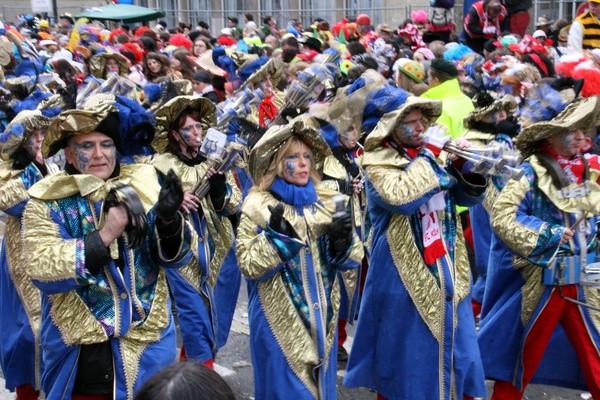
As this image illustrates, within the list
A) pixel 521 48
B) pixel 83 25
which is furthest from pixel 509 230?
pixel 83 25

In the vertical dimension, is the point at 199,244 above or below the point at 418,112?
below

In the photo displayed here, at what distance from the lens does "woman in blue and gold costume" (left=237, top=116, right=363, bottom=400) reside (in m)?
4.23

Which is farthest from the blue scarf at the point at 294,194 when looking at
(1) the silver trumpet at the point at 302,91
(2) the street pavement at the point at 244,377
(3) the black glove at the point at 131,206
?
(2) the street pavement at the point at 244,377

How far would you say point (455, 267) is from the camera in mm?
4738

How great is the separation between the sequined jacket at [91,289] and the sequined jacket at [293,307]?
1.76 ft

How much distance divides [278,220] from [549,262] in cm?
155

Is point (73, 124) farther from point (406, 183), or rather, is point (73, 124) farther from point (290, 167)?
point (406, 183)

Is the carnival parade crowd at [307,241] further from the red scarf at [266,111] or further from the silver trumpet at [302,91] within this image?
the red scarf at [266,111]

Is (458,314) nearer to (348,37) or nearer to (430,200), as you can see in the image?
(430,200)

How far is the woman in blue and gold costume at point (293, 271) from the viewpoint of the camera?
4.23 meters

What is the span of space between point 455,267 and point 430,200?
414 mm

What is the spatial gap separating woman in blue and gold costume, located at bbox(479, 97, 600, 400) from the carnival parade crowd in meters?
0.01

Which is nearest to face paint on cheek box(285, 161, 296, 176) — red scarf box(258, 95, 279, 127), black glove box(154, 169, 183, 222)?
black glove box(154, 169, 183, 222)

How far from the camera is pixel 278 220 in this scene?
404 centimetres
